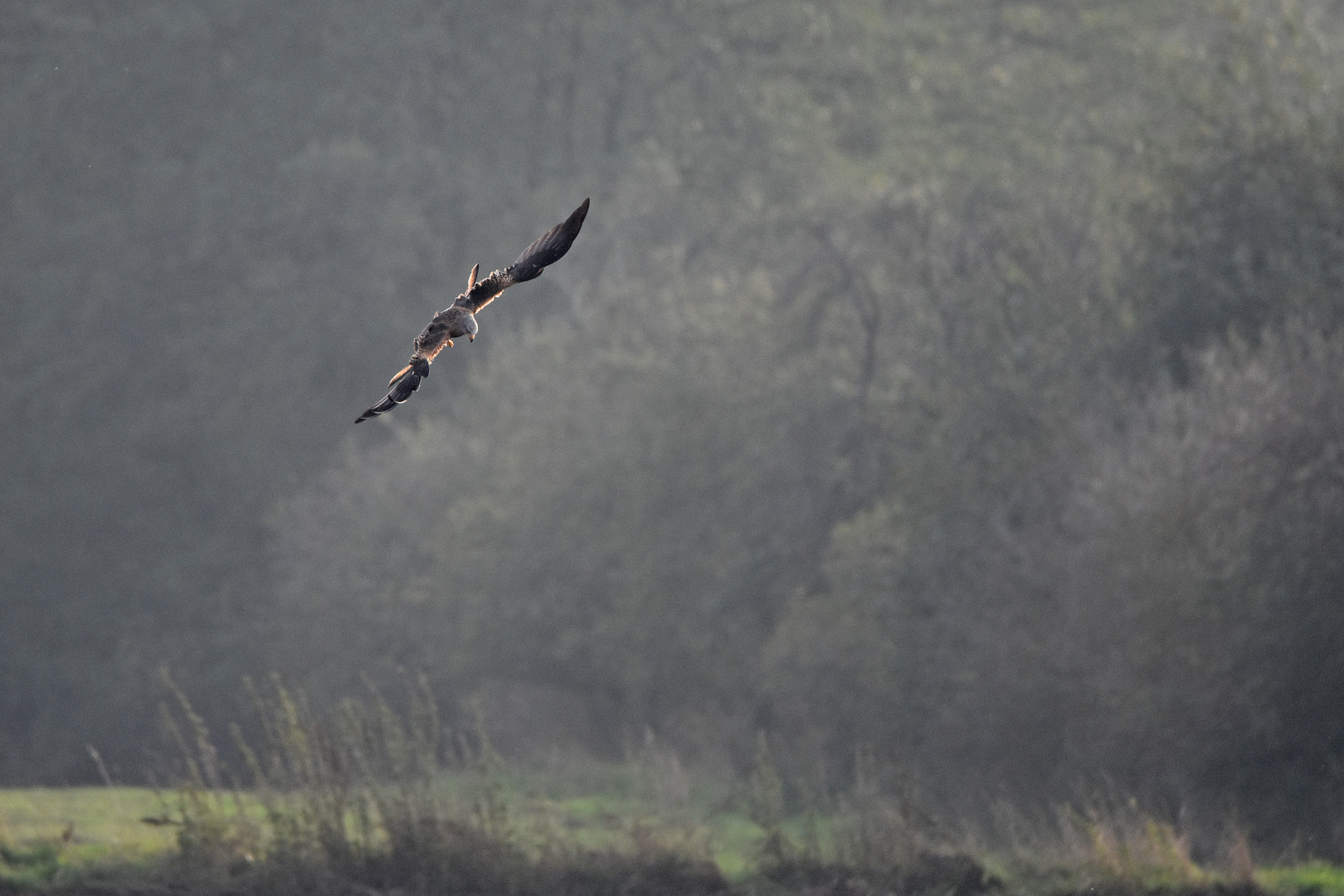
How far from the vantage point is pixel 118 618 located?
4553cm

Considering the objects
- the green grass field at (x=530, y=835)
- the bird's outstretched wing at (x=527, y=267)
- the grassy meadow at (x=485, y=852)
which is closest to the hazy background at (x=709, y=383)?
the green grass field at (x=530, y=835)

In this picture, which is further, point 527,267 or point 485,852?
point 485,852

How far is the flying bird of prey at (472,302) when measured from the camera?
845cm

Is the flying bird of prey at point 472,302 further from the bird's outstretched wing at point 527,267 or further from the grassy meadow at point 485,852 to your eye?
the grassy meadow at point 485,852

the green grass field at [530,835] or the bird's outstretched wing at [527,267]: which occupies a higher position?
the bird's outstretched wing at [527,267]

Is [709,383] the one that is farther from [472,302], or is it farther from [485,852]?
[472,302]

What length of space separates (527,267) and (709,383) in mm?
24936

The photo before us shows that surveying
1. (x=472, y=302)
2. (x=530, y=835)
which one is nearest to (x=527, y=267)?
(x=472, y=302)

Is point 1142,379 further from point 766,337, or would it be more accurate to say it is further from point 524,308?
point 524,308

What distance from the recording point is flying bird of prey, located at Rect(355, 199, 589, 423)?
333 inches

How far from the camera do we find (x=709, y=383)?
110ft

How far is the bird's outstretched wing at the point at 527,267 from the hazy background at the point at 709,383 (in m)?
12.5

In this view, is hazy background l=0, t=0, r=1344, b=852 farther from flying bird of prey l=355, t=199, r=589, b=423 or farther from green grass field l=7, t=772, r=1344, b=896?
flying bird of prey l=355, t=199, r=589, b=423

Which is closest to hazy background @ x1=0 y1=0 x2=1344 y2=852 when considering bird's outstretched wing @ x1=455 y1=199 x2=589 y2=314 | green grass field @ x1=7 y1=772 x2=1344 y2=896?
green grass field @ x1=7 y1=772 x2=1344 y2=896
